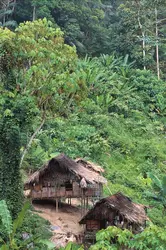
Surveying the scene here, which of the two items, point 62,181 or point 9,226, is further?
point 62,181

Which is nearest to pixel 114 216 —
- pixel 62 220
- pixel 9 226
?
pixel 62 220

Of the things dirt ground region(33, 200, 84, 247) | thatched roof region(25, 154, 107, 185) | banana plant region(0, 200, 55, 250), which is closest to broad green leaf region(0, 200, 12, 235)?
banana plant region(0, 200, 55, 250)

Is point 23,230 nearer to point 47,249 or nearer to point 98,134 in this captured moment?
point 47,249

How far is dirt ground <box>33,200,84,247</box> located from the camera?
521 inches

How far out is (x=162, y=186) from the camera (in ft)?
52.5

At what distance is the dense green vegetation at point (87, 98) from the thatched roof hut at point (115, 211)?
2.11 meters

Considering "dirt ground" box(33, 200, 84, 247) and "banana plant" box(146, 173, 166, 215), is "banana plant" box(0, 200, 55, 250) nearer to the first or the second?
"dirt ground" box(33, 200, 84, 247)

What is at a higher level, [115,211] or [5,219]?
[5,219]

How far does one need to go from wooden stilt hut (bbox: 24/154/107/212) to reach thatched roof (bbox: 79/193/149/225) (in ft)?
5.56

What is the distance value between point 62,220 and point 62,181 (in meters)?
1.56

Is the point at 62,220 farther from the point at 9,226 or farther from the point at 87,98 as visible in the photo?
the point at 87,98

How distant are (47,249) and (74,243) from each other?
1681 mm

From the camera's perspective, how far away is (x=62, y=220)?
15.2m

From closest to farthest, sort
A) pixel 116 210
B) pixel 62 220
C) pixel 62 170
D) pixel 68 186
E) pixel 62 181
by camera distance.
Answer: pixel 116 210 → pixel 62 220 → pixel 62 170 → pixel 62 181 → pixel 68 186
